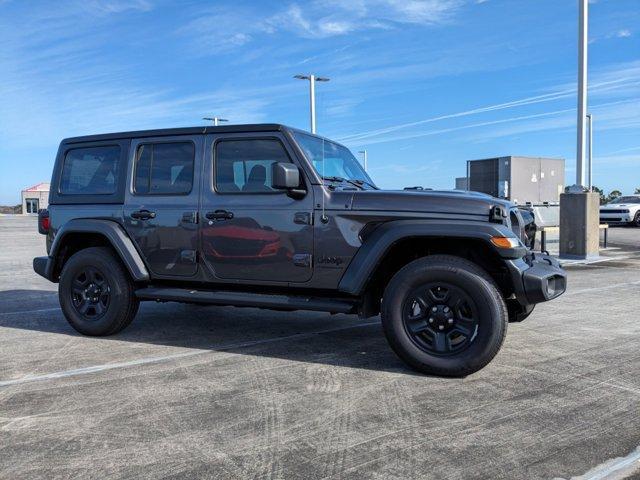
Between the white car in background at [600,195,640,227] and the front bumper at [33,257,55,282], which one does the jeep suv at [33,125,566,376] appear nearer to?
the front bumper at [33,257,55,282]

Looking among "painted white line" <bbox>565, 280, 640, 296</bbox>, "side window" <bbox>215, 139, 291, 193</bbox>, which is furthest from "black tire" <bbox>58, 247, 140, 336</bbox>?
"painted white line" <bbox>565, 280, 640, 296</bbox>

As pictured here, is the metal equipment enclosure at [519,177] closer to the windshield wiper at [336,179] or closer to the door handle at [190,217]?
the windshield wiper at [336,179]

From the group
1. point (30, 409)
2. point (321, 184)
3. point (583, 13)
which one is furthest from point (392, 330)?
point (583, 13)

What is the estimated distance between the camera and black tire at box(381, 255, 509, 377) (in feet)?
13.5

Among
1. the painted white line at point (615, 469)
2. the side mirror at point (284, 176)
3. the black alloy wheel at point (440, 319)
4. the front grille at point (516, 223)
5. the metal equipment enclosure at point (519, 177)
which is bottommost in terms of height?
the painted white line at point (615, 469)

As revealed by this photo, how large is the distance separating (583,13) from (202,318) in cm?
1149

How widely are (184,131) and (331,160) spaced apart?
141 centimetres

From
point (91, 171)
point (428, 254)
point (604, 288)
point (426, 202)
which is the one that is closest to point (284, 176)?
point (426, 202)

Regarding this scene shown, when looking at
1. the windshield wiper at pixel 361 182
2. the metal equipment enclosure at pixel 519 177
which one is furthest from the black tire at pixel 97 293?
the metal equipment enclosure at pixel 519 177

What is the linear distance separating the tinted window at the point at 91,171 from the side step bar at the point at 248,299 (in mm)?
1150

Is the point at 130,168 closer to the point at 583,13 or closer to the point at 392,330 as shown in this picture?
the point at 392,330

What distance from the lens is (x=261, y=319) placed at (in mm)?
6547

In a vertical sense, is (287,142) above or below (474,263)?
above

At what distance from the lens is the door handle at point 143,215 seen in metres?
5.32
